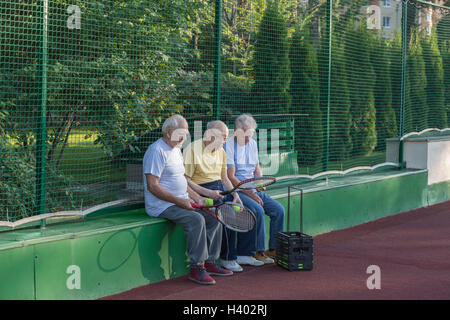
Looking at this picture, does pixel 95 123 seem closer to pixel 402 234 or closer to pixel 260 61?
pixel 260 61

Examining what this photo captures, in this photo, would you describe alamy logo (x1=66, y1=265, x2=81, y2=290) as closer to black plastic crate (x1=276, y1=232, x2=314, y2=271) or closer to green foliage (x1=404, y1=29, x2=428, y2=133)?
black plastic crate (x1=276, y1=232, x2=314, y2=271)

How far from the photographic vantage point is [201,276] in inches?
228

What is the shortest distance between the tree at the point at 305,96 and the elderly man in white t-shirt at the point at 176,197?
9.10 ft

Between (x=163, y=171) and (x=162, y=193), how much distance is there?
203 millimetres

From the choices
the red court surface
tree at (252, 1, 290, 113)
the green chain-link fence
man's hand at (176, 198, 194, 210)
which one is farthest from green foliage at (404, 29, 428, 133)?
man's hand at (176, 198, 194, 210)

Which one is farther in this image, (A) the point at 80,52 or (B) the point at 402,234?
(B) the point at 402,234

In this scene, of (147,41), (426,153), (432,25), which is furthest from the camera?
(432,25)

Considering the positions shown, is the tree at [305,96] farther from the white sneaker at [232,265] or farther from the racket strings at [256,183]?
the white sneaker at [232,265]

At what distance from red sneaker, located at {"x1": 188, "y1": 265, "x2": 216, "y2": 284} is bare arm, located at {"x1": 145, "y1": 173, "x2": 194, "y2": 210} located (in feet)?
1.77

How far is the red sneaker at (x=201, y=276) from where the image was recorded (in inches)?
227

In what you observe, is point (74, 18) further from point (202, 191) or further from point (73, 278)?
point (73, 278)
